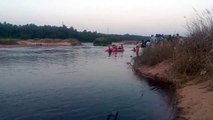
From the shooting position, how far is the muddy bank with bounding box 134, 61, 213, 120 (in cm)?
1014

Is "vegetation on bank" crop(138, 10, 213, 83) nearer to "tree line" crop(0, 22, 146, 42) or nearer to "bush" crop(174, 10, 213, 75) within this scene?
"bush" crop(174, 10, 213, 75)

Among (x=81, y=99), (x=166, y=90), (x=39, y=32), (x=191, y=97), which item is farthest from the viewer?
(x=39, y=32)

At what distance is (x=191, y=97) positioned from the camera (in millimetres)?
12555

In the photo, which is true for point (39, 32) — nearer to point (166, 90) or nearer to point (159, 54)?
point (159, 54)

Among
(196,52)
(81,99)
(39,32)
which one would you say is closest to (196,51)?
(196,52)

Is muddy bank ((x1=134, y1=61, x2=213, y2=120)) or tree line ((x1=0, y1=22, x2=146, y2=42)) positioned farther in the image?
tree line ((x1=0, y1=22, x2=146, y2=42))

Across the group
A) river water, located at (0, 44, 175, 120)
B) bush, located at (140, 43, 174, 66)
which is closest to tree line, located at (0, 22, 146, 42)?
bush, located at (140, 43, 174, 66)

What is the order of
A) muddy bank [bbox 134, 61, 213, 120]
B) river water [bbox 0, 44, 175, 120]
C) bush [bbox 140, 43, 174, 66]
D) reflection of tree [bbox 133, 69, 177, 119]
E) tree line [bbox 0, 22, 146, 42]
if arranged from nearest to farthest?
1. muddy bank [bbox 134, 61, 213, 120]
2. river water [bbox 0, 44, 175, 120]
3. reflection of tree [bbox 133, 69, 177, 119]
4. bush [bbox 140, 43, 174, 66]
5. tree line [bbox 0, 22, 146, 42]

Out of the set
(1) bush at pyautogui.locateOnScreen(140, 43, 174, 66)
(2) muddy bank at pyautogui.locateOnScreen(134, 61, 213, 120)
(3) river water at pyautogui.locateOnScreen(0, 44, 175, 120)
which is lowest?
(3) river water at pyautogui.locateOnScreen(0, 44, 175, 120)

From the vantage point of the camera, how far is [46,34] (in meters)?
121

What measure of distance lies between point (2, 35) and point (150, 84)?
100724mm

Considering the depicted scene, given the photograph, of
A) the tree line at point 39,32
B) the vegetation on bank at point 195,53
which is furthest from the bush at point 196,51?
the tree line at point 39,32

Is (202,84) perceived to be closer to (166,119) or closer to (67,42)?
(166,119)

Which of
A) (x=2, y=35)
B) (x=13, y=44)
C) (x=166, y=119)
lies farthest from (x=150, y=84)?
(x=2, y=35)
